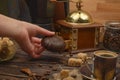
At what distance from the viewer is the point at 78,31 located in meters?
1.19

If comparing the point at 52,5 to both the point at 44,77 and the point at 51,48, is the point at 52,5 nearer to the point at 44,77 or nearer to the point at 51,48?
the point at 51,48

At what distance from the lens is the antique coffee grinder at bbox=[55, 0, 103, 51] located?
118 centimetres

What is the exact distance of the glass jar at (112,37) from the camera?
1.20 metres

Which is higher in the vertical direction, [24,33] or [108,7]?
[108,7]

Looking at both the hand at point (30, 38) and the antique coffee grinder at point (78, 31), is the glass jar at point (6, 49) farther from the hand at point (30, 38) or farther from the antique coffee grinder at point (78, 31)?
the antique coffee grinder at point (78, 31)

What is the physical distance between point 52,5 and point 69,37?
0.67 ft

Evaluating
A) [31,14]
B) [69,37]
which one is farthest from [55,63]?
[31,14]

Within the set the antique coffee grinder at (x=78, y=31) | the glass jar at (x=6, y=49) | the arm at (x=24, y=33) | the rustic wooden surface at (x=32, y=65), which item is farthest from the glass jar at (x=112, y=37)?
the glass jar at (x=6, y=49)

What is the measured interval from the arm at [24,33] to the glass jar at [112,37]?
31cm

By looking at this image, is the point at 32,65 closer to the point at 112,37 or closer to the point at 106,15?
the point at 112,37

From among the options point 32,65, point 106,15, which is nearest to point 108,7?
point 106,15

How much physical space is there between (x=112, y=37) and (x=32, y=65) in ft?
1.33

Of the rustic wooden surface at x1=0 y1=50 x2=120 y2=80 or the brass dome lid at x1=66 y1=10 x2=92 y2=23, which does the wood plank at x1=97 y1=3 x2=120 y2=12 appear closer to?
the brass dome lid at x1=66 y1=10 x2=92 y2=23

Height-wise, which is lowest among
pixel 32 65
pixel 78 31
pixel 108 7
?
pixel 32 65
